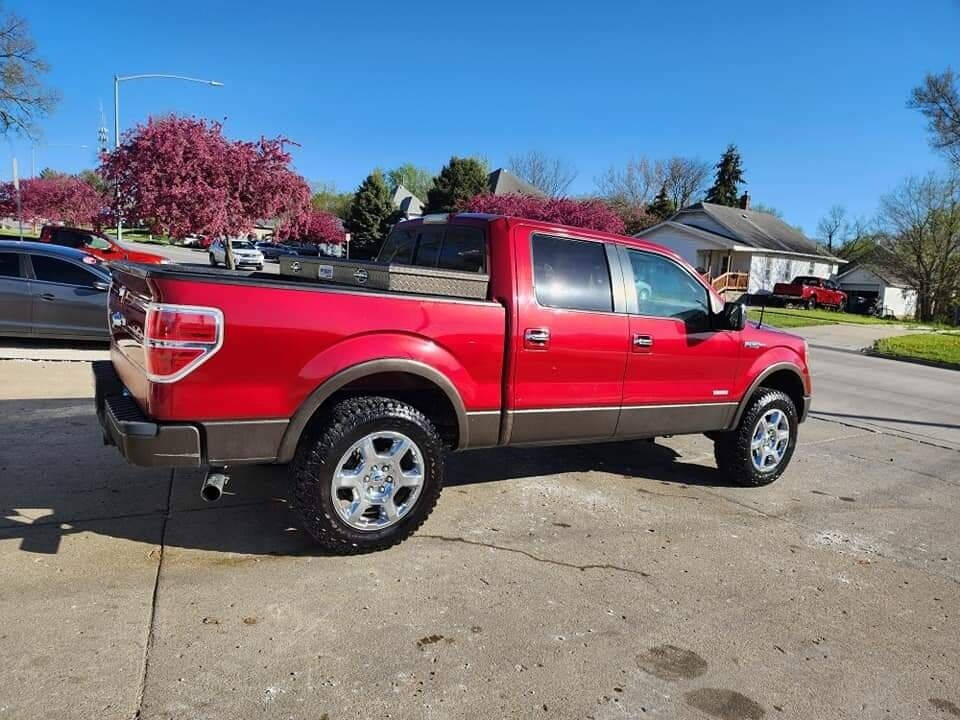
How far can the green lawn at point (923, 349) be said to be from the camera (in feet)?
55.2

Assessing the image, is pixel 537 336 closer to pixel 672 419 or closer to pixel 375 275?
pixel 375 275

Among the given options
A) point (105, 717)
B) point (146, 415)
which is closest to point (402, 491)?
point (146, 415)

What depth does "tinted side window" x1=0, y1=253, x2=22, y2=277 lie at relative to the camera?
8.98 meters

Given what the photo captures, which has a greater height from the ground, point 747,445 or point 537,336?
point 537,336

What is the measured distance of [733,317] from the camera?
4992mm

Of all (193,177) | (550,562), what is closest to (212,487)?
(550,562)

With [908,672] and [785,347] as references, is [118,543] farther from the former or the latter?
[785,347]

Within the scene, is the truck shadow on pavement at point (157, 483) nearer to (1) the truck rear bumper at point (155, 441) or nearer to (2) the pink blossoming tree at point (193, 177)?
(1) the truck rear bumper at point (155, 441)

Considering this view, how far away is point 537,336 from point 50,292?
802cm

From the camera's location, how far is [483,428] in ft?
13.4

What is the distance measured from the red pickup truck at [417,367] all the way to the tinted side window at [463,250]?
0.05 ft

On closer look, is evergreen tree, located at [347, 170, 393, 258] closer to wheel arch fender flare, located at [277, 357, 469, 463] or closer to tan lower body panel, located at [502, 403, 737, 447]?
tan lower body panel, located at [502, 403, 737, 447]

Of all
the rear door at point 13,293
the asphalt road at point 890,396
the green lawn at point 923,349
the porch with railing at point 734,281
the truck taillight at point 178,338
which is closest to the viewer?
the truck taillight at point 178,338

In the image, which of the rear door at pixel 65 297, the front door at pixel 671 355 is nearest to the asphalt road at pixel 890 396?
the front door at pixel 671 355
